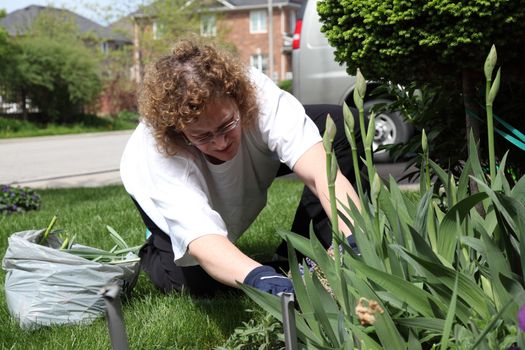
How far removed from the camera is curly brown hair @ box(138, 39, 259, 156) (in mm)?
2334

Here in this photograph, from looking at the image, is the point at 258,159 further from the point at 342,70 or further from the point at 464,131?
the point at 342,70

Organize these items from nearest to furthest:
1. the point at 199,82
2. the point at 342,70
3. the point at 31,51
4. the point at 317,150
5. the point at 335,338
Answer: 1. the point at 335,338
2. the point at 199,82
3. the point at 317,150
4. the point at 342,70
5. the point at 31,51

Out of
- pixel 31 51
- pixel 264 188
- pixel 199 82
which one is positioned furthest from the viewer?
pixel 31 51

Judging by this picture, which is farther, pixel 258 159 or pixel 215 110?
pixel 258 159

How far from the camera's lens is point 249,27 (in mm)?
45406

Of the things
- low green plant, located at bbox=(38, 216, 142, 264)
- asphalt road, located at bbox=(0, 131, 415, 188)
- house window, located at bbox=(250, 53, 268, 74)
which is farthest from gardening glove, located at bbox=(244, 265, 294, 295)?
house window, located at bbox=(250, 53, 268, 74)

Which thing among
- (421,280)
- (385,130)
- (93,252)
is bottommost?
(385,130)

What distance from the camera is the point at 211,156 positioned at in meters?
2.71

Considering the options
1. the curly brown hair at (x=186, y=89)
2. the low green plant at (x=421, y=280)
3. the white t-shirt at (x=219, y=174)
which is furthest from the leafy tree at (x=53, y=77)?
the low green plant at (x=421, y=280)

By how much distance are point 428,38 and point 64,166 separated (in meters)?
10.1

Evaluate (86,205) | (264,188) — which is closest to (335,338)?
(264,188)

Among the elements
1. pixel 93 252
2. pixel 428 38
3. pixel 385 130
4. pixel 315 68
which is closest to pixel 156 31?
pixel 385 130

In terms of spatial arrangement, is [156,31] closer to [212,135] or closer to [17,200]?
[17,200]

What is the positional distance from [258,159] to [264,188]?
0.24 metres
